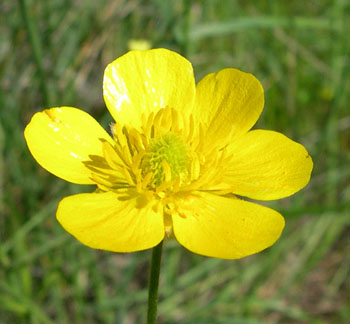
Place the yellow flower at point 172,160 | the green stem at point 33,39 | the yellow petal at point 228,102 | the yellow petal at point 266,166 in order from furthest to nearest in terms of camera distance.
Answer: the green stem at point 33,39, the yellow petal at point 228,102, the yellow petal at point 266,166, the yellow flower at point 172,160

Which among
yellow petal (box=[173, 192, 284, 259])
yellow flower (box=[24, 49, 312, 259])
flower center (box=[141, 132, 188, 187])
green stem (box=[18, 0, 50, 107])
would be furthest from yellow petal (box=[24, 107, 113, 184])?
green stem (box=[18, 0, 50, 107])

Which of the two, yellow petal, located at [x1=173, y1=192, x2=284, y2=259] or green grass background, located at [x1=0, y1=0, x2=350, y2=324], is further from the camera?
green grass background, located at [x1=0, y1=0, x2=350, y2=324]

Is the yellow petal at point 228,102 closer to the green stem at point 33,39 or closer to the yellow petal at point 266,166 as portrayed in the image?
the yellow petal at point 266,166

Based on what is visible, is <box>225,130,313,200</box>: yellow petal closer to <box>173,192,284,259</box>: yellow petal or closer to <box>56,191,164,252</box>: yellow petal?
<box>173,192,284,259</box>: yellow petal

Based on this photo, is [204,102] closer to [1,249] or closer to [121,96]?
[121,96]

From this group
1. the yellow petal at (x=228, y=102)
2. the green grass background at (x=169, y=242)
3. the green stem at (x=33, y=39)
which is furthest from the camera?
the green grass background at (x=169, y=242)

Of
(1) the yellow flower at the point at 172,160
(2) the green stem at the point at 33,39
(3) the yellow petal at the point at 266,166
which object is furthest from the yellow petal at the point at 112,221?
(2) the green stem at the point at 33,39
